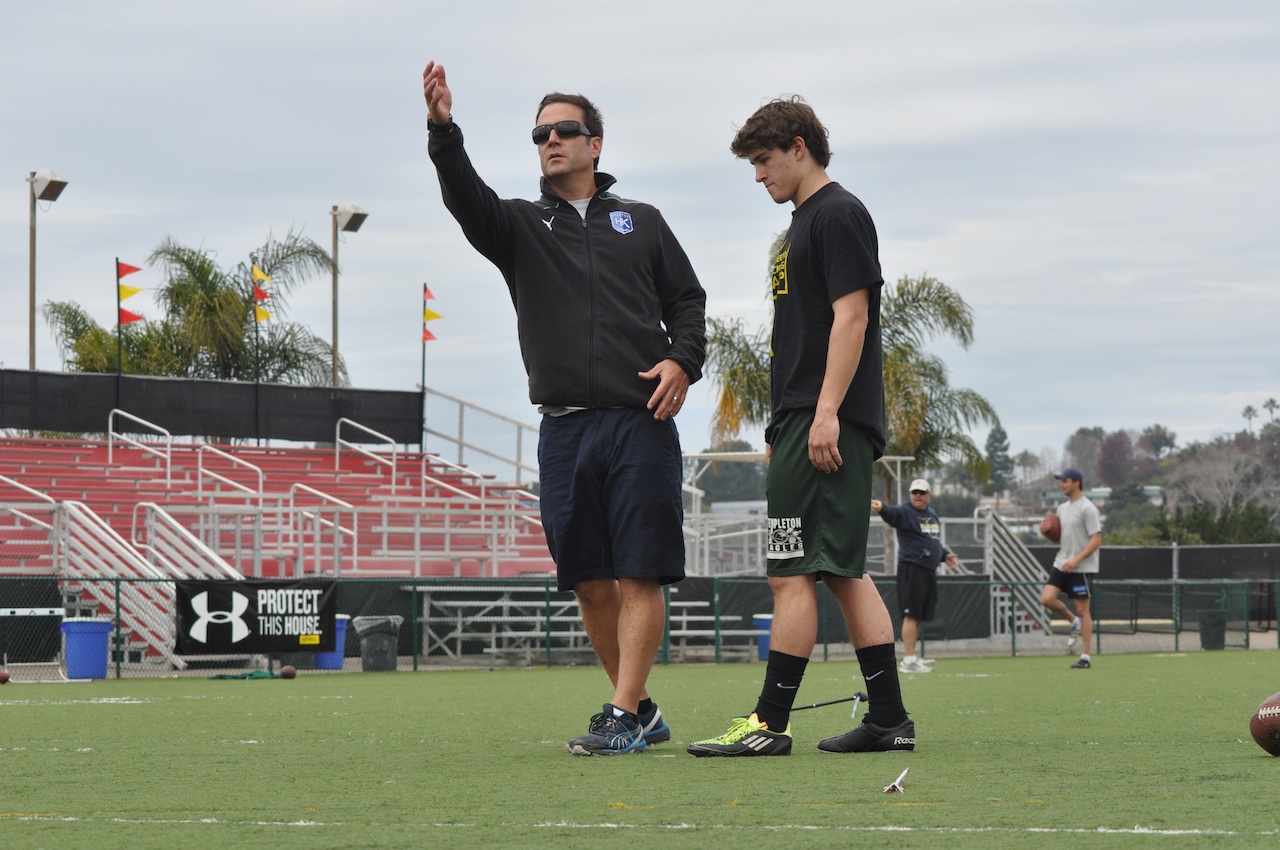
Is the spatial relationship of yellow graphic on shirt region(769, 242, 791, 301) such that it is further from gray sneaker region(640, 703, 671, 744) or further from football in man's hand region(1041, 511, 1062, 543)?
football in man's hand region(1041, 511, 1062, 543)

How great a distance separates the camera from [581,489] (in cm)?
532

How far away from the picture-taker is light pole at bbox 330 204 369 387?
33.7 m

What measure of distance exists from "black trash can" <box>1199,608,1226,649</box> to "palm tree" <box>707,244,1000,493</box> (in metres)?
7.99

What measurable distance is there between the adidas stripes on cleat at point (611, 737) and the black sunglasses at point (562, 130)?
193 cm

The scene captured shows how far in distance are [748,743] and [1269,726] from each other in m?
1.53

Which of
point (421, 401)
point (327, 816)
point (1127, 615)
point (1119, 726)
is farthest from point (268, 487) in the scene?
point (327, 816)

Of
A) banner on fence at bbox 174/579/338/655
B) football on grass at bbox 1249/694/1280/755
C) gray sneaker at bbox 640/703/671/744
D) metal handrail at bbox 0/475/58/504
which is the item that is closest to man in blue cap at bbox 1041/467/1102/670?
banner on fence at bbox 174/579/338/655

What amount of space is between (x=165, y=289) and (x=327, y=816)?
31.3m

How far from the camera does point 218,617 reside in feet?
51.6

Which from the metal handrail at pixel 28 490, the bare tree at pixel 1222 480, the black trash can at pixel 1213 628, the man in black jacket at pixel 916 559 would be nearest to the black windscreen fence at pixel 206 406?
the metal handrail at pixel 28 490

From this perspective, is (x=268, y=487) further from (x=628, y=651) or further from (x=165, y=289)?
(x=628, y=651)

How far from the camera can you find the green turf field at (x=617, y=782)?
3.27 metres

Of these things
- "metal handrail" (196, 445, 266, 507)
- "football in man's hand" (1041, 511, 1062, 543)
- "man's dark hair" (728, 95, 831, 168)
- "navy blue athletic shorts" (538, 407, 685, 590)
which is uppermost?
"man's dark hair" (728, 95, 831, 168)

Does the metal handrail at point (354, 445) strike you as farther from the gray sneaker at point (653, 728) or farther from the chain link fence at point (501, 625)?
the gray sneaker at point (653, 728)
